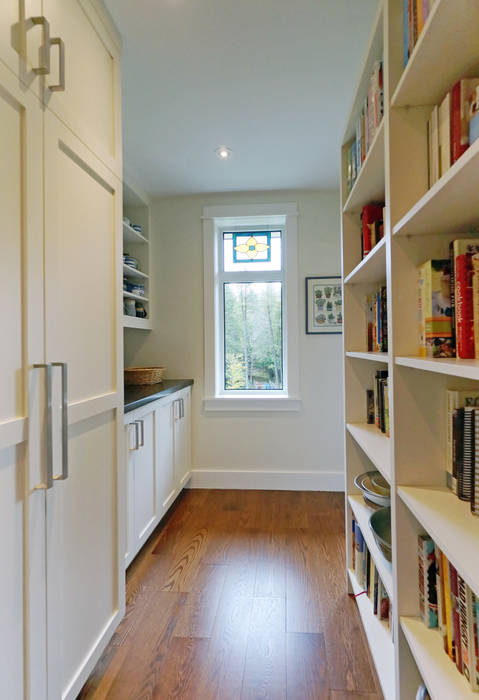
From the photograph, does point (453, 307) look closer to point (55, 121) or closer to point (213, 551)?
point (55, 121)

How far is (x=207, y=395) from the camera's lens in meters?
3.36

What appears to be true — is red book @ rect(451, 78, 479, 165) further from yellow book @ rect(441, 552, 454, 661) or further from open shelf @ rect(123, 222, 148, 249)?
open shelf @ rect(123, 222, 148, 249)

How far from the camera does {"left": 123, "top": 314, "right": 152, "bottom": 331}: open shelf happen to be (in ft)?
9.35

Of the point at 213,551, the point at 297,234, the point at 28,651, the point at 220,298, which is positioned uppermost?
the point at 297,234

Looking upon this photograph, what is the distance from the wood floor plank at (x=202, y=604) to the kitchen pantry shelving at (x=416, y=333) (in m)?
0.72

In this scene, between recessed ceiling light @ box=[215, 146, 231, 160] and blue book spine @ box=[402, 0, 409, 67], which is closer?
blue book spine @ box=[402, 0, 409, 67]

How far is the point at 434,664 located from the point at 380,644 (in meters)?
0.61

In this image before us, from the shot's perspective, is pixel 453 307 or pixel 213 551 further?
pixel 213 551

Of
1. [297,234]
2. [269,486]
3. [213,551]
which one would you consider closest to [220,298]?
[297,234]

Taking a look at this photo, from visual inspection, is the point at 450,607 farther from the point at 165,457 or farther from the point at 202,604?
the point at 165,457

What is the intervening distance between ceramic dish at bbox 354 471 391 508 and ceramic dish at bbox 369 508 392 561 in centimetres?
5

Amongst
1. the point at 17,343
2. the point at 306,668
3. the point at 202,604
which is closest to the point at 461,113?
the point at 17,343

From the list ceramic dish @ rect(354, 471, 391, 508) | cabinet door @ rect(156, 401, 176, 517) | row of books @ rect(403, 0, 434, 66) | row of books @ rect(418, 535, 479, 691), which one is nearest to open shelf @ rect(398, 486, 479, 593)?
row of books @ rect(418, 535, 479, 691)

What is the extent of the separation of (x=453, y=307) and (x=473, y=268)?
12cm
